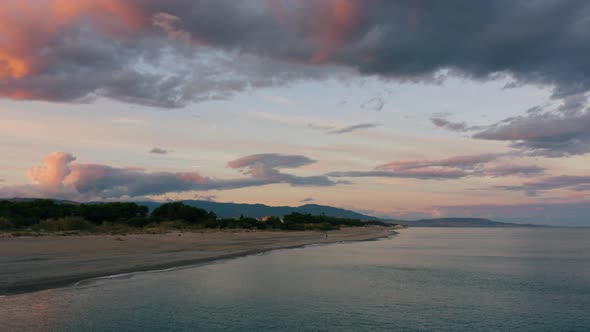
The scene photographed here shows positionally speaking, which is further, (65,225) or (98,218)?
(98,218)

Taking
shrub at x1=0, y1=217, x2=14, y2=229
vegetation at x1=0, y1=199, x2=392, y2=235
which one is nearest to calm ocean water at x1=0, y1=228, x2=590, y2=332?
vegetation at x1=0, y1=199, x2=392, y2=235

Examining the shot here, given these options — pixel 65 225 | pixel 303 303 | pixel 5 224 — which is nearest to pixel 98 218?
pixel 65 225

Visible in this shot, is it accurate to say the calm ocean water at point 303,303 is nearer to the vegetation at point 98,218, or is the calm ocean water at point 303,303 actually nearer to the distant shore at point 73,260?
the distant shore at point 73,260

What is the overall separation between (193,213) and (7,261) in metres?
99.9

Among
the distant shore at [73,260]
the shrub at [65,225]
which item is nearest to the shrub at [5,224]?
the shrub at [65,225]

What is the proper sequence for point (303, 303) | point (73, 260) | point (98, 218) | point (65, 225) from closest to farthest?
point (303, 303) → point (73, 260) → point (65, 225) → point (98, 218)

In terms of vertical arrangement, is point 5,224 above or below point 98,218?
below

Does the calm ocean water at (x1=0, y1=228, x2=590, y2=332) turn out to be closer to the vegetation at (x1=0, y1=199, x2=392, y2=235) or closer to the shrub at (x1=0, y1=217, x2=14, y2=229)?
the vegetation at (x1=0, y1=199, x2=392, y2=235)

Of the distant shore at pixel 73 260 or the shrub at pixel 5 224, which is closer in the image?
the distant shore at pixel 73 260

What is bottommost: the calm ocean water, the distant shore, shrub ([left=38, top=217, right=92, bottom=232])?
the calm ocean water

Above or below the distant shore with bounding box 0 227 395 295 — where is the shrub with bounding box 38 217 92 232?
above

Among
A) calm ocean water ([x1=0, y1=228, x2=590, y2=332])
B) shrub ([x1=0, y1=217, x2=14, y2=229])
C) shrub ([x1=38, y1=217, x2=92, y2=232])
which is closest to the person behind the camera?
calm ocean water ([x1=0, y1=228, x2=590, y2=332])

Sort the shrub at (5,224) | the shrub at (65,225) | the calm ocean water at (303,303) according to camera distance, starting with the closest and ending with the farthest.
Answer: the calm ocean water at (303,303) < the shrub at (5,224) < the shrub at (65,225)

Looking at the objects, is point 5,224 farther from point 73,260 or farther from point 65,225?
point 73,260
